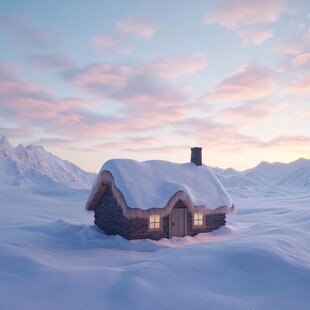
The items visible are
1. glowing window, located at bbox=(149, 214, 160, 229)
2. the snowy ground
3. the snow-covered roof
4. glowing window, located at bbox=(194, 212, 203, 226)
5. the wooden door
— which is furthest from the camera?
glowing window, located at bbox=(194, 212, 203, 226)

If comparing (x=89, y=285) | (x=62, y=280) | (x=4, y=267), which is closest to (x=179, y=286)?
(x=89, y=285)

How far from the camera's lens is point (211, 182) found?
2216 cm

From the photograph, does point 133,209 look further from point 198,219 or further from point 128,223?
point 198,219

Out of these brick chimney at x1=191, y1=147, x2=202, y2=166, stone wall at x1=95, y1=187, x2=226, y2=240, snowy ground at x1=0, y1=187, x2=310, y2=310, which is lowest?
snowy ground at x1=0, y1=187, x2=310, y2=310

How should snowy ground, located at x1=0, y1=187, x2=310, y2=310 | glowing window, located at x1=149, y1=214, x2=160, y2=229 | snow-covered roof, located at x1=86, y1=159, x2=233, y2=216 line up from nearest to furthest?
snowy ground, located at x1=0, y1=187, x2=310, y2=310 → snow-covered roof, located at x1=86, y1=159, x2=233, y2=216 → glowing window, located at x1=149, y1=214, x2=160, y2=229

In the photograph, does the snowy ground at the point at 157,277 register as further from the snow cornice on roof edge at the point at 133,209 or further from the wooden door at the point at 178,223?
the wooden door at the point at 178,223

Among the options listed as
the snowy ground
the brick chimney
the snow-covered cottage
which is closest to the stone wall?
the snow-covered cottage

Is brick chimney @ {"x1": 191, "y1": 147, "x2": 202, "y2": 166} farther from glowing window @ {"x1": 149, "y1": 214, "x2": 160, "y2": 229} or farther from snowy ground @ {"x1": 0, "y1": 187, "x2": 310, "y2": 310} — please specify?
snowy ground @ {"x1": 0, "y1": 187, "x2": 310, "y2": 310}

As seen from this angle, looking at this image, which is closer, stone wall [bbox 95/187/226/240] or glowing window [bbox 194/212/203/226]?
stone wall [bbox 95/187/226/240]

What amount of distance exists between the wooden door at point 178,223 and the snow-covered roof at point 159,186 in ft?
2.77

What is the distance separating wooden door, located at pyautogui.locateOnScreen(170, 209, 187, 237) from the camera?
62.9ft

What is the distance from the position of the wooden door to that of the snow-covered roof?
0.85 m

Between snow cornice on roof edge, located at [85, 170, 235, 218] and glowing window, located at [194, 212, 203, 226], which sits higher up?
snow cornice on roof edge, located at [85, 170, 235, 218]

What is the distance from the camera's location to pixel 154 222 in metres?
18.5
